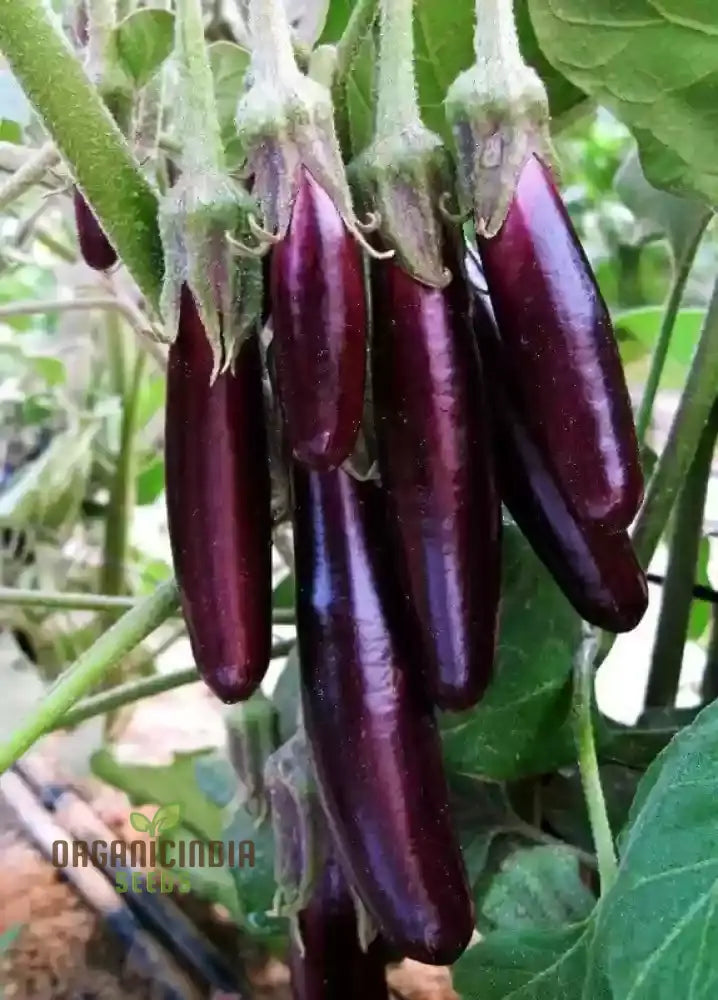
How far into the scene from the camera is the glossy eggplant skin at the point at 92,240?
17.3 inches

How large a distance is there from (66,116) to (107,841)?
616mm

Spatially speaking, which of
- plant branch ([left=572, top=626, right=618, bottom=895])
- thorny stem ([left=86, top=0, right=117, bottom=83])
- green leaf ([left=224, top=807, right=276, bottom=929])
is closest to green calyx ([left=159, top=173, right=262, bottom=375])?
thorny stem ([left=86, top=0, right=117, bottom=83])

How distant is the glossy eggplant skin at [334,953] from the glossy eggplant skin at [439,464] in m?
0.17

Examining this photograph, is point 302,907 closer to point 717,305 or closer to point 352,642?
point 352,642

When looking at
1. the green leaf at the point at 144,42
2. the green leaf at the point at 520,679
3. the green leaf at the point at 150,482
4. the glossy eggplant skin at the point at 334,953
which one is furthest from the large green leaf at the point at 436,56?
the green leaf at the point at 150,482

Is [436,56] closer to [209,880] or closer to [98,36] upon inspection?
[98,36]

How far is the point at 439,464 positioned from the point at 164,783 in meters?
0.48

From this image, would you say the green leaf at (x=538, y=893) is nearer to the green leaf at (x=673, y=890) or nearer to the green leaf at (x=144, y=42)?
the green leaf at (x=673, y=890)

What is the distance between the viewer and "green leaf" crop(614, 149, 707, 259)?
0.64 meters

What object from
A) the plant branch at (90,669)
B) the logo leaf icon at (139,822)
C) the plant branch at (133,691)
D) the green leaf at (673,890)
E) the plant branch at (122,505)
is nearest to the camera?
the green leaf at (673,890)

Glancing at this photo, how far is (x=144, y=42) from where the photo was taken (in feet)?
1.59

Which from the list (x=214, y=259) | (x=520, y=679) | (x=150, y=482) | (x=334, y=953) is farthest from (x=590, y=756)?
(x=150, y=482)

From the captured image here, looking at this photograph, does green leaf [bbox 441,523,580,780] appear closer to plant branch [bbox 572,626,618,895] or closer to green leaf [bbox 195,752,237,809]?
Result: plant branch [bbox 572,626,618,895]

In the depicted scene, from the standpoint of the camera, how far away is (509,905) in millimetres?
507
